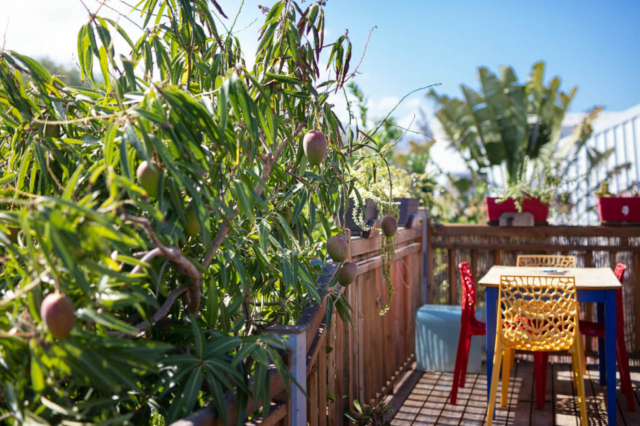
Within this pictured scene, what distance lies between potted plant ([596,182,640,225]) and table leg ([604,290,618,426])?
5.32 feet

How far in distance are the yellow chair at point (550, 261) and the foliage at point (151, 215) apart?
293 cm

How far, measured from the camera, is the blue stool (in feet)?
13.7

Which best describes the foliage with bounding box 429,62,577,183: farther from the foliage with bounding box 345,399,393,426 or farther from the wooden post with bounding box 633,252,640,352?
the foliage with bounding box 345,399,393,426

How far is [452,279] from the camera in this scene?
16.3 ft

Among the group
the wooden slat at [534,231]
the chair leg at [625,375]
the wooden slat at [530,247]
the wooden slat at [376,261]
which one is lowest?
the chair leg at [625,375]

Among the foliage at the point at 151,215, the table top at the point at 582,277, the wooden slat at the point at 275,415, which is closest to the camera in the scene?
the foliage at the point at 151,215

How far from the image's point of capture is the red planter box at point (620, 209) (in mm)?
4480

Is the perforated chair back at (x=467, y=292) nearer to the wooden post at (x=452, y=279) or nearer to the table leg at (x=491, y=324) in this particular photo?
the table leg at (x=491, y=324)

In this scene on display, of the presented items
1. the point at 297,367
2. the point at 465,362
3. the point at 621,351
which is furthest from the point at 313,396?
the point at 621,351

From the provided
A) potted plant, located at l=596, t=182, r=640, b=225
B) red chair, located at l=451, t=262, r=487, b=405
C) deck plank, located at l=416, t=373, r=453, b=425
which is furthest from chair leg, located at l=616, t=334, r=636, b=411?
potted plant, located at l=596, t=182, r=640, b=225

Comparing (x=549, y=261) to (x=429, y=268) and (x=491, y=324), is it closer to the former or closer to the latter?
(x=429, y=268)

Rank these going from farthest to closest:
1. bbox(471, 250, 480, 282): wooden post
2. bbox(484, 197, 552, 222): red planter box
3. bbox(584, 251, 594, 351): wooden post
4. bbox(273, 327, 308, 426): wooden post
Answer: bbox(471, 250, 480, 282): wooden post → bbox(484, 197, 552, 222): red planter box → bbox(584, 251, 594, 351): wooden post → bbox(273, 327, 308, 426): wooden post

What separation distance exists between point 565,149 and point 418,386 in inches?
271

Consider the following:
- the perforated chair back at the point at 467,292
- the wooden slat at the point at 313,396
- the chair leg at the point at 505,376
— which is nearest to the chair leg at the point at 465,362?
the perforated chair back at the point at 467,292
